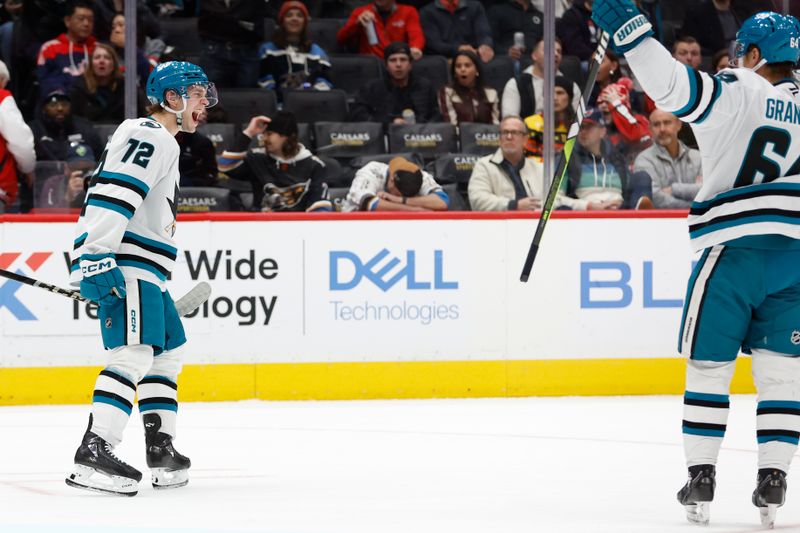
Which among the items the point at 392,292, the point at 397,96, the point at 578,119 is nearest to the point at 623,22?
the point at 578,119

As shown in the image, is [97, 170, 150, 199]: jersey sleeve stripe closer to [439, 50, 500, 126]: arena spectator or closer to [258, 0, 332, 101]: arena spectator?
[439, 50, 500, 126]: arena spectator

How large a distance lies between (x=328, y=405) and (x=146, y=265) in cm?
227

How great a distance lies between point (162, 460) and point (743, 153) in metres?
1.84

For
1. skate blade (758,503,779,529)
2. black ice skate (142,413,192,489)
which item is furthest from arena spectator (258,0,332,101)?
→ skate blade (758,503,779,529)

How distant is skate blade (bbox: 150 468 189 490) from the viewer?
3742 mm

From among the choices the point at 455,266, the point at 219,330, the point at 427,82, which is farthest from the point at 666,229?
the point at 219,330

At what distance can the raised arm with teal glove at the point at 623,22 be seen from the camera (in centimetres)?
301

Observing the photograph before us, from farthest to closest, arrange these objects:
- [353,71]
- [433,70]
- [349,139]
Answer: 1. [353,71]
2. [433,70]
3. [349,139]

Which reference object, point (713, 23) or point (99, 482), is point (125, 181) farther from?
point (713, 23)

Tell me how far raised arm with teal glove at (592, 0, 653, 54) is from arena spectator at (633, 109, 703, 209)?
10.7 ft

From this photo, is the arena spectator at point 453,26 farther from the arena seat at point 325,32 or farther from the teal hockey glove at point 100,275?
the teal hockey glove at point 100,275

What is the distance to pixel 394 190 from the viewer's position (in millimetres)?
6180

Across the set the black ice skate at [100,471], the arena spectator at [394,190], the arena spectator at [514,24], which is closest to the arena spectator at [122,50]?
the arena spectator at [394,190]

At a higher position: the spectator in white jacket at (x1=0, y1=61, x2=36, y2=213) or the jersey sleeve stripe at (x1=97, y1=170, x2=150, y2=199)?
the spectator in white jacket at (x1=0, y1=61, x2=36, y2=213)
